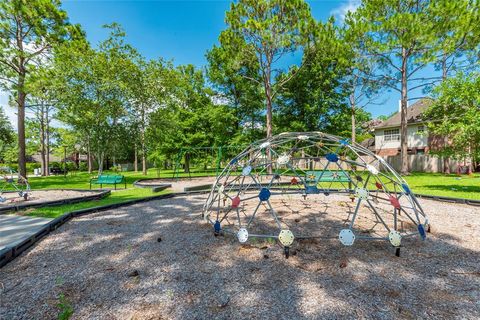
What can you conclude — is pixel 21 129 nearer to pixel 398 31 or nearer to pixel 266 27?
pixel 266 27

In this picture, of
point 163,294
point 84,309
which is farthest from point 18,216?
point 163,294

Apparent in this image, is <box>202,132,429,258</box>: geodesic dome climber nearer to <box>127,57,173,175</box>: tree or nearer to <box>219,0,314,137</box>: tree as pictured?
<box>219,0,314,137</box>: tree

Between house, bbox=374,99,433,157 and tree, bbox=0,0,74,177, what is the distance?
101 ft

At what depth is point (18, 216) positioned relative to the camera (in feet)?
18.9

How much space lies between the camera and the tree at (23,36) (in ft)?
45.1

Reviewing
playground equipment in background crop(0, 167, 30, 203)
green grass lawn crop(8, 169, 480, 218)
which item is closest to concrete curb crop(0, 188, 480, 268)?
green grass lawn crop(8, 169, 480, 218)

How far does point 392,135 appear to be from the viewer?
89.0 ft

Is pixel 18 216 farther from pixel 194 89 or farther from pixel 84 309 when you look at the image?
pixel 194 89

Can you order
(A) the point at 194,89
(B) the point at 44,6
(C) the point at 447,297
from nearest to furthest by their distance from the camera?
(C) the point at 447,297, (B) the point at 44,6, (A) the point at 194,89

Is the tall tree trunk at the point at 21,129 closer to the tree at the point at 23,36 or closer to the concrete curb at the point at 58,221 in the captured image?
the tree at the point at 23,36

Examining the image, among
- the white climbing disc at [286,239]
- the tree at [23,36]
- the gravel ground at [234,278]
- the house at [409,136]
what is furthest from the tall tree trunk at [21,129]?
the house at [409,136]

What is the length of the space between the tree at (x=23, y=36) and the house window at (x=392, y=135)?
103 feet

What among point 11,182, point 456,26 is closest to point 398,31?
point 456,26

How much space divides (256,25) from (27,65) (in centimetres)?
1460
